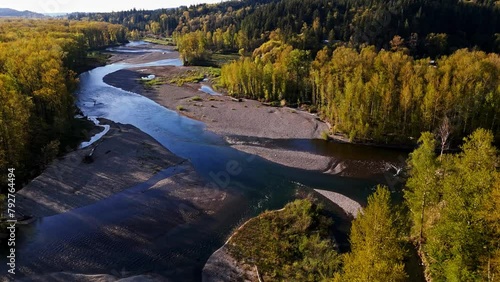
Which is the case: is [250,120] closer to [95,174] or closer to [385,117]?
[385,117]

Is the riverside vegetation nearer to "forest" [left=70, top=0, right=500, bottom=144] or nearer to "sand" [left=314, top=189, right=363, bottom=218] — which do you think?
"forest" [left=70, top=0, right=500, bottom=144]

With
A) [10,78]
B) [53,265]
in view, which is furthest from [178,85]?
[53,265]

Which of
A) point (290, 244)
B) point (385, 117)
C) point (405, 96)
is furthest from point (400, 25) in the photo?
point (290, 244)

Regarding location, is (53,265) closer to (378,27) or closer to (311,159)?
(311,159)

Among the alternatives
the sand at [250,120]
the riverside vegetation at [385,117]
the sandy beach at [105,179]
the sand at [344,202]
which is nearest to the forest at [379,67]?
the riverside vegetation at [385,117]

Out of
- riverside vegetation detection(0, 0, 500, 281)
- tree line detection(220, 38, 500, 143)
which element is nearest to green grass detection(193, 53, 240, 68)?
riverside vegetation detection(0, 0, 500, 281)

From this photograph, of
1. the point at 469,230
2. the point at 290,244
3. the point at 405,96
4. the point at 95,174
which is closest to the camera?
the point at 469,230

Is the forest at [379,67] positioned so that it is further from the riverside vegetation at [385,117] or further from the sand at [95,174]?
the sand at [95,174]

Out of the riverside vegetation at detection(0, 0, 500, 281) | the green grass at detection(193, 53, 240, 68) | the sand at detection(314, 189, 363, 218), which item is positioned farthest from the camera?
the green grass at detection(193, 53, 240, 68)
